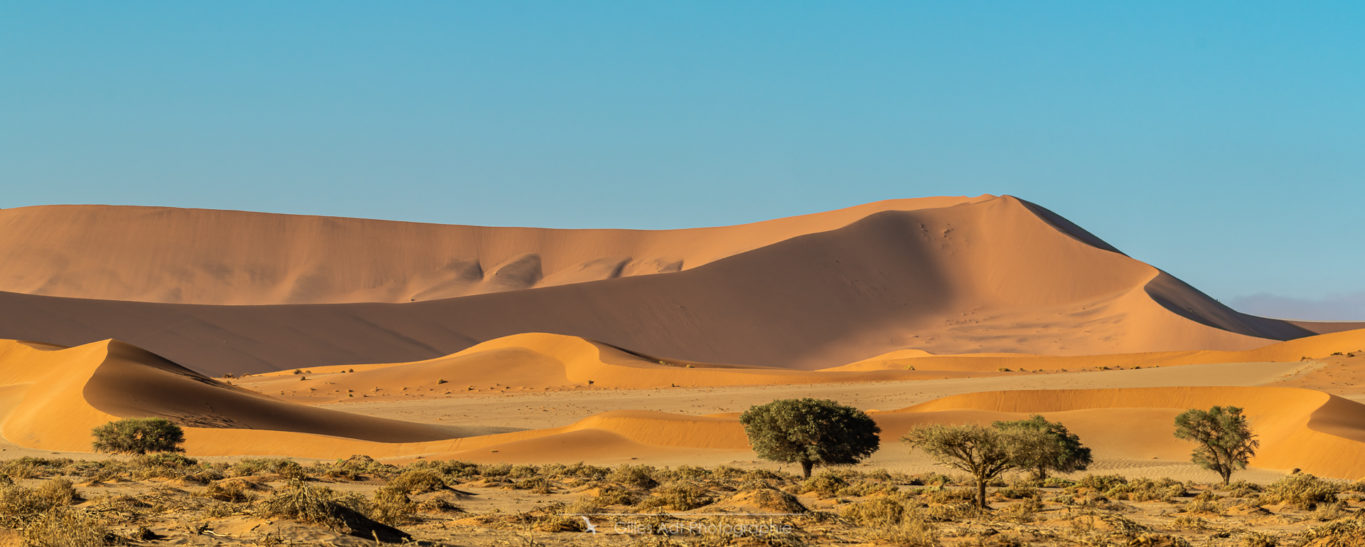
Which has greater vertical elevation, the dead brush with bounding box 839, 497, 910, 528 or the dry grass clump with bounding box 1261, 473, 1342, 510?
the dead brush with bounding box 839, 497, 910, 528

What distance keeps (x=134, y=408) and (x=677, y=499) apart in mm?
28245

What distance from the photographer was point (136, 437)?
35.0 metres

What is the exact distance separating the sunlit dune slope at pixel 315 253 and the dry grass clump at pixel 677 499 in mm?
127907

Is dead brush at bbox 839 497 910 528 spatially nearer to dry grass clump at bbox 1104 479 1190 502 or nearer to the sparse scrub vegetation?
the sparse scrub vegetation

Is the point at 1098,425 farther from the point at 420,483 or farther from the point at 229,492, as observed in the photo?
the point at 229,492

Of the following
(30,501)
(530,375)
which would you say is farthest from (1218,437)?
(530,375)

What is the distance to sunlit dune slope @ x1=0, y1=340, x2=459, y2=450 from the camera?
40000 millimetres

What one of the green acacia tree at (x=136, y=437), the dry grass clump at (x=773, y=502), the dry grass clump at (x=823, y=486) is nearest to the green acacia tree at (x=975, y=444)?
the dry grass clump at (x=823, y=486)

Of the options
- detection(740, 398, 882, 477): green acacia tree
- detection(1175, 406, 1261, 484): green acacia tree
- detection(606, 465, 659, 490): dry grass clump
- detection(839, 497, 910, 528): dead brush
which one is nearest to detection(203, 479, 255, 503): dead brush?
detection(606, 465, 659, 490): dry grass clump

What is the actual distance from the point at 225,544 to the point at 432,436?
32100 millimetres

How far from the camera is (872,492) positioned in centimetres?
2409

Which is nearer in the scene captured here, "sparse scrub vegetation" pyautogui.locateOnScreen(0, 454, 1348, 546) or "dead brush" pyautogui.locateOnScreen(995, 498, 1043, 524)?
"sparse scrub vegetation" pyautogui.locateOnScreen(0, 454, 1348, 546)

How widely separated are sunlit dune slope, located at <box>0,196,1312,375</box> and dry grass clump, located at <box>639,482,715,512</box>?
7526 centimetres

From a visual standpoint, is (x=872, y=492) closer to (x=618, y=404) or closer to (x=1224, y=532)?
(x=1224, y=532)
